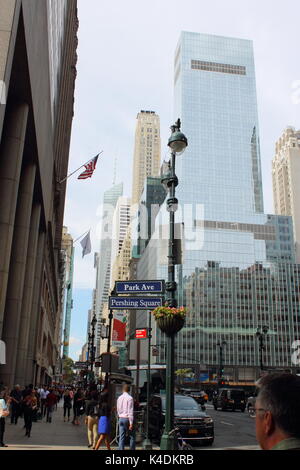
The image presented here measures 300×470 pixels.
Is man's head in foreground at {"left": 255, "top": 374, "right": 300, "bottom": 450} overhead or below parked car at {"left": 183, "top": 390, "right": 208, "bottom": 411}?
overhead

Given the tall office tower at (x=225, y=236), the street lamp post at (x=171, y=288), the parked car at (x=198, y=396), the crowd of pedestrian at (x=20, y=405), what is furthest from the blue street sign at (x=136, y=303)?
the tall office tower at (x=225, y=236)

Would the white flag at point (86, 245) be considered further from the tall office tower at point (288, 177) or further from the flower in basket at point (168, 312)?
the tall office tower at point (288, 177)

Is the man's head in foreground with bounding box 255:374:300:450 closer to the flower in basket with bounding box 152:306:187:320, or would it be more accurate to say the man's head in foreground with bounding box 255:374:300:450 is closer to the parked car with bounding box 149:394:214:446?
the flower in basket with bounding box 152:306:187:320

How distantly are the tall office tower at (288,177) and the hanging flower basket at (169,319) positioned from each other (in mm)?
159403

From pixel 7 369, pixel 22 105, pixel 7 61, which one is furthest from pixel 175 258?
pixel 7 369

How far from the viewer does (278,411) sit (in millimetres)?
2336

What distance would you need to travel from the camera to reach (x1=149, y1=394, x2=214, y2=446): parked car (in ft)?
54.1

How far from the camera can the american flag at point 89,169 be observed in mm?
33812

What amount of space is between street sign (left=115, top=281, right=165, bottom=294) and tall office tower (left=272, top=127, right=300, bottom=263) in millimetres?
157954

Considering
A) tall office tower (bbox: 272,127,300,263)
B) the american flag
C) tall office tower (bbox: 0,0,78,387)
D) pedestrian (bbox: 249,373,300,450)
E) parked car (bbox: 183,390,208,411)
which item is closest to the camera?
pedestrian (bbox: 249,373,300,450)

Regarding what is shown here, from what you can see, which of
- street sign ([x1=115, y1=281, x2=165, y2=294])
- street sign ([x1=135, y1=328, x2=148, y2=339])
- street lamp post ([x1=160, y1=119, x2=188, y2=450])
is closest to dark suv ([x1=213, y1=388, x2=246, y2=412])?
street sign ([x1=135, y1=328, x2=148, y2=339])

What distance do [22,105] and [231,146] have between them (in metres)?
130

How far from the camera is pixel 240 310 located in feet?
398
